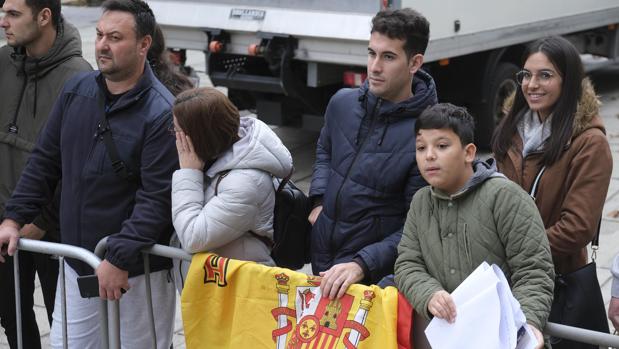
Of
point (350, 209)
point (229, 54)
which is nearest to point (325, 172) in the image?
point (350, 209)

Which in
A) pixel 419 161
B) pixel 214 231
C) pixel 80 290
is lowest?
pixel 80 290

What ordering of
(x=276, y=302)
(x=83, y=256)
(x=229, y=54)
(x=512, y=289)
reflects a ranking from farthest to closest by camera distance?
(x=229, y=54) → (x=83, y=256) → (x=276, y=302) → (x=512, y=289)

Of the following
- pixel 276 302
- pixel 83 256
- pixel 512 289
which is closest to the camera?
pixel 512 289

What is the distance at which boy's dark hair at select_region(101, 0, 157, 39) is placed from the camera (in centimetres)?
414

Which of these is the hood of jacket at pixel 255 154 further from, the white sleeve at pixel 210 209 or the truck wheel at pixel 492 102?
the truck wheel at pixel 492 102

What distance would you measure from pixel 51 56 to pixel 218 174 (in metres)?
1.40

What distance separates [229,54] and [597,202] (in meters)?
6.10

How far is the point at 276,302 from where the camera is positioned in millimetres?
3604

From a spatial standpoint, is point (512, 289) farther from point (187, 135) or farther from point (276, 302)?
point (187, 135)

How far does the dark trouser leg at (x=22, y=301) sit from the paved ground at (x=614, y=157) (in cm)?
74

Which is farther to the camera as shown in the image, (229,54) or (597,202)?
(229,54)

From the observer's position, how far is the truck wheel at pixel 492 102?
9.90 m

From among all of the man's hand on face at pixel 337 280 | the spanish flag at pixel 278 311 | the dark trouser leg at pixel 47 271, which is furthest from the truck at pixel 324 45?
the man's hand on face at pixel 337 280

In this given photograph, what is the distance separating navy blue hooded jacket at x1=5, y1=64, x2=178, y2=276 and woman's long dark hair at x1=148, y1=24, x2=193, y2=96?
1.53ft
